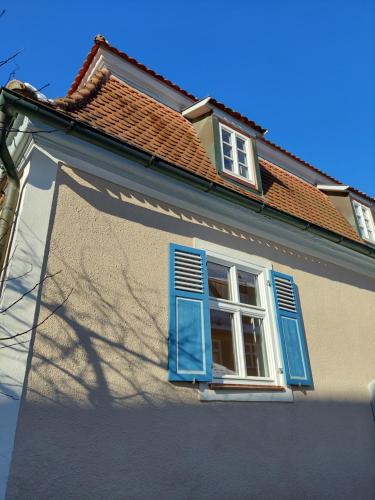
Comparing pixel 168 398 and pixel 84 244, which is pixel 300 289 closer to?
pixel 168 398

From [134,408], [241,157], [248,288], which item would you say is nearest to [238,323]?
[248,288]

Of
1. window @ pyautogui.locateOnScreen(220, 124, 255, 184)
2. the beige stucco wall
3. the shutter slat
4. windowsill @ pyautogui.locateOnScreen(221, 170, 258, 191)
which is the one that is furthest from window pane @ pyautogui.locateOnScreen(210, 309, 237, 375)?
window @ pyautogui.locateOnScreen(220, 124, 255, 184)

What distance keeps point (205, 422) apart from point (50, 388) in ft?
5.02

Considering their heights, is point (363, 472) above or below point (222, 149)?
below

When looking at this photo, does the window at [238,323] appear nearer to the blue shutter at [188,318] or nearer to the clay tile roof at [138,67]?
the blue shutter at [188,318]

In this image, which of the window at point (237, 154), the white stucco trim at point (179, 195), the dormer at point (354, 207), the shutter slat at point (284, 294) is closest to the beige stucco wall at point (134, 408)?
the white stucco trim at point (179, 195)

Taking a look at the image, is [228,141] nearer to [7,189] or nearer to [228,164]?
[228,164]

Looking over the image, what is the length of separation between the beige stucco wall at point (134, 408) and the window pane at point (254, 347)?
0.43 m

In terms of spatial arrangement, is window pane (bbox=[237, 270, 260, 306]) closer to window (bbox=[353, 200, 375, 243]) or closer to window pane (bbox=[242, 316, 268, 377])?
window pane (bbox=[242, 316, 268, 377])

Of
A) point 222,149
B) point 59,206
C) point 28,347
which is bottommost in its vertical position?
point 28,347

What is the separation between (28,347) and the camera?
2.97m

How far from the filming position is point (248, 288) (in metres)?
5.02

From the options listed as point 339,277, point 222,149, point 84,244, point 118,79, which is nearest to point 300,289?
point 339,277

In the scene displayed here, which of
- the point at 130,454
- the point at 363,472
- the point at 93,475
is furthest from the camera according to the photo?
the point at 363,472
